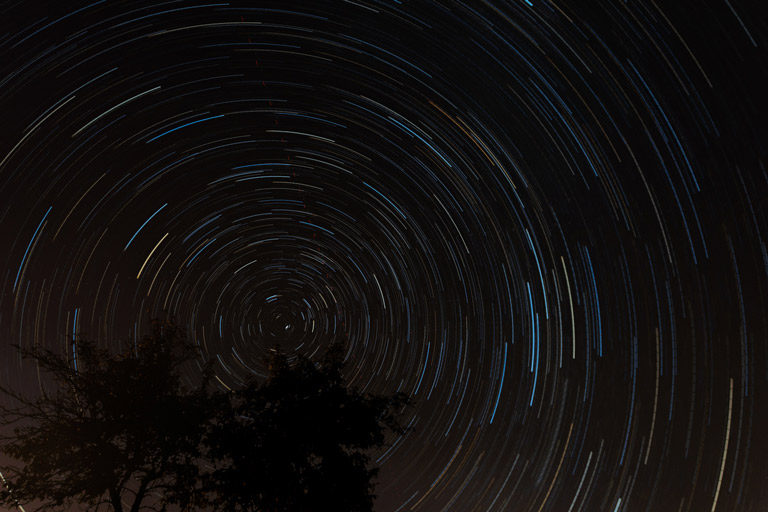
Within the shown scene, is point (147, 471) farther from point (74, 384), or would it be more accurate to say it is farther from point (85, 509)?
point (74, 384)

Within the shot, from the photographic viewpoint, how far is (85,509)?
12.9 meters

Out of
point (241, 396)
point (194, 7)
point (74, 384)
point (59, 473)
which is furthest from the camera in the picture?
point (194, 7)

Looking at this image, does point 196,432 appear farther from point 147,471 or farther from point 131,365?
point 131,365

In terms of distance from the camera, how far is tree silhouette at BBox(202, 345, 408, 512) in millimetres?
13078

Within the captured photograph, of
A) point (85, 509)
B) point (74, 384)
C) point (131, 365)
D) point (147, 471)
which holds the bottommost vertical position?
point (85, 509)

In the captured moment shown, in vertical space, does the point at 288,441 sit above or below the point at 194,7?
below

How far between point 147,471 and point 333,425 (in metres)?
4.32

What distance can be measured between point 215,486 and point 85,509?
2793mm

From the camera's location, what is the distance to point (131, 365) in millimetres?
13844

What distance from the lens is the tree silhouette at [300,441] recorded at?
13.1 m

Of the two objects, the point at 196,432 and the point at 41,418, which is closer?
the point at 41,418

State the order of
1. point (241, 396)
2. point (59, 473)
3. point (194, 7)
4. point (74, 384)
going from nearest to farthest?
point (59, 473)
point (74, 384)
point (241, 396)
point (194, 7)

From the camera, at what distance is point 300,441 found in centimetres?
1340

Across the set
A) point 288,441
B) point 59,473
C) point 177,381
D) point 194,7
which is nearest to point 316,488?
point 288,441
